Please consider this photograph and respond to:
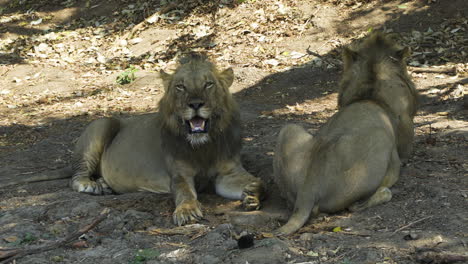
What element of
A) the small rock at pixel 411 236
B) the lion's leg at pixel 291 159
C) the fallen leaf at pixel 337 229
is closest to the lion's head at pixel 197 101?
the lion's leg at pixel 291 159

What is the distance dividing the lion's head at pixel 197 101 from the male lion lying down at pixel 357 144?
706 millimetres

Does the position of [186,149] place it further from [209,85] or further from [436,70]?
[436,70]

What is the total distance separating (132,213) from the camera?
500cm

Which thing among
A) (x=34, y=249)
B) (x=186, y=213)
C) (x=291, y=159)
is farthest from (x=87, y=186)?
(x=291, y=159)

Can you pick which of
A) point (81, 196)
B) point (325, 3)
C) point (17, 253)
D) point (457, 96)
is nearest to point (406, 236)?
point (17, 253)

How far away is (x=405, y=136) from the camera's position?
17.5 ft

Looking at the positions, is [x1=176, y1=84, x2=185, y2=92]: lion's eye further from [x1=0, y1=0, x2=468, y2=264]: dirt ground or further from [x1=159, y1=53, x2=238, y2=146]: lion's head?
[x1=0, y1=0, x2=468, y2=264]: dirt ground

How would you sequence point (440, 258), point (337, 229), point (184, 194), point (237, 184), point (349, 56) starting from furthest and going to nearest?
point (237, 184) → point (349, 56) → point (184, 194) → point (337, 229) → point (440, 258)

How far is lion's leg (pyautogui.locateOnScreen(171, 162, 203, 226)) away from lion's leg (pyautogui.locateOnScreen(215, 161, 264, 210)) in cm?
25

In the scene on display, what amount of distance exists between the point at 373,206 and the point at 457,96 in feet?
12.5

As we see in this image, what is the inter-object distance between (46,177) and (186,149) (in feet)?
5.93

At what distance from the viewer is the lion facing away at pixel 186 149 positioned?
5.38m

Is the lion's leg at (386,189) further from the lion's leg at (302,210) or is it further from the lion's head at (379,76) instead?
the lion's head at (379,76)

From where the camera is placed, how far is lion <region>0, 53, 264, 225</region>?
5.38 m
